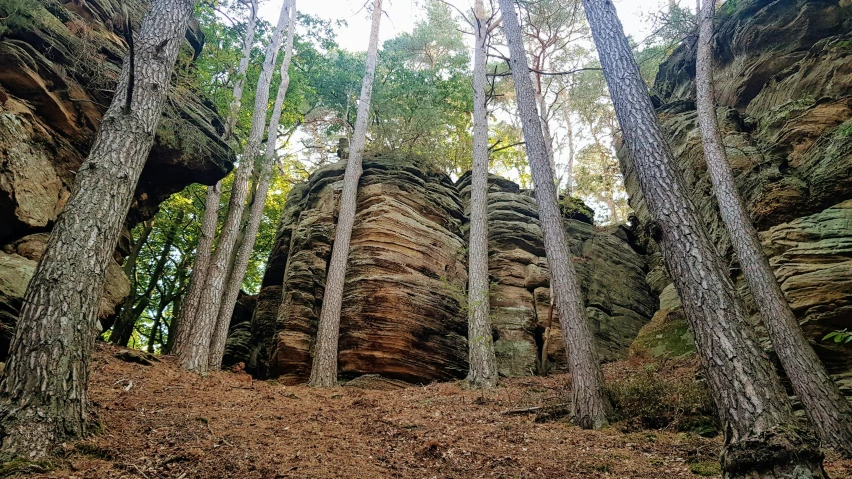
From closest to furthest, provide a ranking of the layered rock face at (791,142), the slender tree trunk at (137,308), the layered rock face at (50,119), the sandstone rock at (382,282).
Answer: the layered rock face at (50,119) < the layered rock face at (791,142) < the sandstone rock at (382,282) < the slender tree trunk at (137,308)

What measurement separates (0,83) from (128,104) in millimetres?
4372

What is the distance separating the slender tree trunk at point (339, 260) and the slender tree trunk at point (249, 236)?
92.3 inches

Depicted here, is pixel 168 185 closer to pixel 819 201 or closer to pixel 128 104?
pixel 128 104

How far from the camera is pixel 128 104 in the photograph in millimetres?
5617

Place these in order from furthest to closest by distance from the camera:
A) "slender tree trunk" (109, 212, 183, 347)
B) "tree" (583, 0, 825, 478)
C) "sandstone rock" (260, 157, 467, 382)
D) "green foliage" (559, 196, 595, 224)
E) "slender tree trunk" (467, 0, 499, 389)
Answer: "green foliage" (559, 196, 595, 224) → "slender tree trunk" (109, 212, 183, 347) → "sandstone rock" (260, 157, 467, 382) → "slender tree trunk" (467, 0, 499, 389) → "tree" (583, 0, 825, 478)

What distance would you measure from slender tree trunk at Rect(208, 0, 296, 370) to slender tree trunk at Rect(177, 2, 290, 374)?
385 mm

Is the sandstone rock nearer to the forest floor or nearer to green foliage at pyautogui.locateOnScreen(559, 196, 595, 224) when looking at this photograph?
the forest floor

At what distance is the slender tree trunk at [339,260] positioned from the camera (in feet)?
33.8

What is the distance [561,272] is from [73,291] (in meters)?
6.96

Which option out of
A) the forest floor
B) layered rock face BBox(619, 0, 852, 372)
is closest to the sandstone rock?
the forest floor

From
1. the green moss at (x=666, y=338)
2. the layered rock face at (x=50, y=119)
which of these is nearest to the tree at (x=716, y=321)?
the layered rock face at (x=50, y=119)

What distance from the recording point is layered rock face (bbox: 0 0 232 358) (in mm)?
7387

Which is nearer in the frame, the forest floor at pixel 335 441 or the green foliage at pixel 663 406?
the forest floor at pixel 335 441

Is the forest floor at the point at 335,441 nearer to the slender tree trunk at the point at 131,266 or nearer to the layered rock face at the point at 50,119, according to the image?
the layered rock face at the point at 50,119
